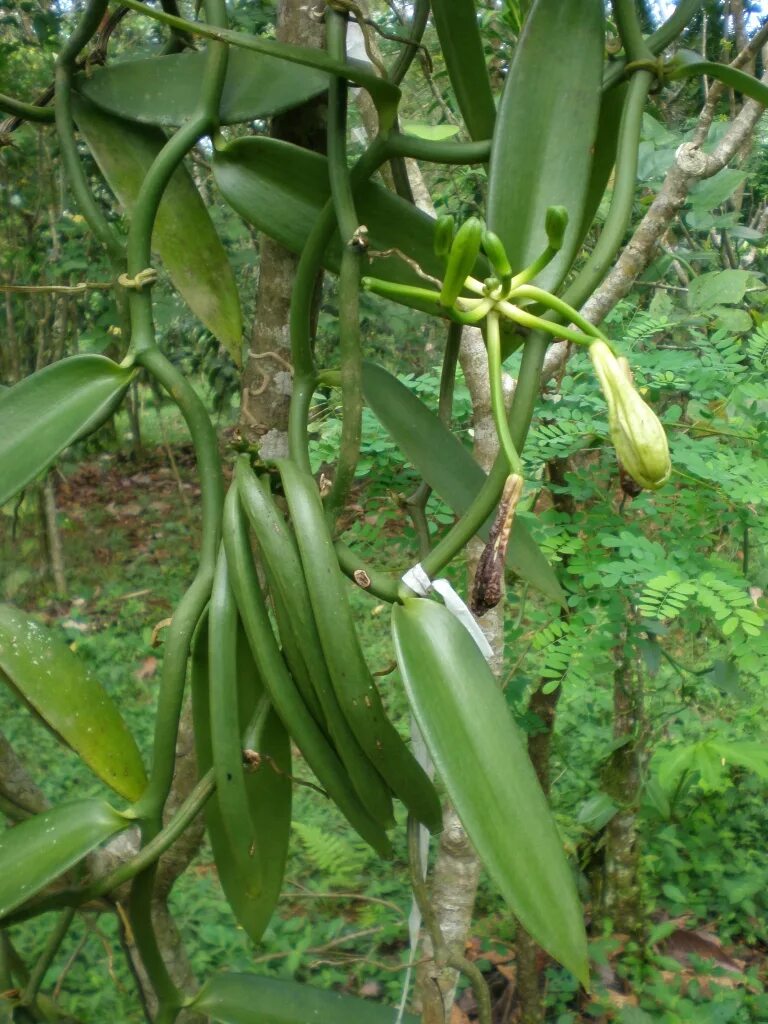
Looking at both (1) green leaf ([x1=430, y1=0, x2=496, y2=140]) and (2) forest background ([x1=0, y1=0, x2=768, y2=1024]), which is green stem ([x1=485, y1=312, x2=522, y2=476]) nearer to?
(2) forest background ([x1=0, y1=0, x2=768, y2=1024])

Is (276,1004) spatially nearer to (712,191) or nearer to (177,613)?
(177,613)

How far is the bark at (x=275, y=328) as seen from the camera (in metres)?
0.56

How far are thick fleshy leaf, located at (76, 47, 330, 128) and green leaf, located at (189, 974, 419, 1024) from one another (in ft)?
1.52

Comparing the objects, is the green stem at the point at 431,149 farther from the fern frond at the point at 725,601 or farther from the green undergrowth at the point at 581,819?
the fern frond at the point at 725,601

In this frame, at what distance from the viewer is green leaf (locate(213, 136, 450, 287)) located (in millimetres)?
449

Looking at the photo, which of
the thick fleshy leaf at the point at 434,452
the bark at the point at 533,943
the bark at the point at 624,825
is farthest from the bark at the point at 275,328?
the bark at the point at 624,825

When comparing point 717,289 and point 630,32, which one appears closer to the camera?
point 630,32

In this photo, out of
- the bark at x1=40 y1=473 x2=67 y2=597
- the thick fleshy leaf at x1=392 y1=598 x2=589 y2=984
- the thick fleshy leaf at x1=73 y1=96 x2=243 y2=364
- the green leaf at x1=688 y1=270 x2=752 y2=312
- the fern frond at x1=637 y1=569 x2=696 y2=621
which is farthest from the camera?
the bark at x1=40 y1=473 x2=67 y2=597

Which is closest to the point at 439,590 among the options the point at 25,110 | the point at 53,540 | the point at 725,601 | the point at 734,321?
the point at 25,110

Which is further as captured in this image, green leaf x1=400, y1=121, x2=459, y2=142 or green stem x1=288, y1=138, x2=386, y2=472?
green leaf x1=400, y1=121, x2=459, y2=142

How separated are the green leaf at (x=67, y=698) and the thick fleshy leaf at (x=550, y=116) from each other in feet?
0.88

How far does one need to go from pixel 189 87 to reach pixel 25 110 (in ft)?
0.35

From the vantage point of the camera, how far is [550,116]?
0.40 metres

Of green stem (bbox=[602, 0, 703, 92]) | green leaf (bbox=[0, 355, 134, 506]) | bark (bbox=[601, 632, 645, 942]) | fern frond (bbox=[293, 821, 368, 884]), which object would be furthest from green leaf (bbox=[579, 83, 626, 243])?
fern frond (bbox=[293, 821, 368, 884])
